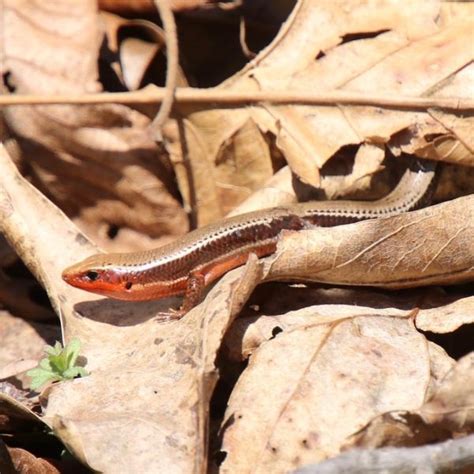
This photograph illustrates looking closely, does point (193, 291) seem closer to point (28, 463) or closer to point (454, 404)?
point (28, 463)

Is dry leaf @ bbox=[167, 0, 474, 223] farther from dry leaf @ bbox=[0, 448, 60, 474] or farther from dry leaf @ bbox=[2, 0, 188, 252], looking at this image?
dry leaf @ bbox=[0, 448, 60, 474]

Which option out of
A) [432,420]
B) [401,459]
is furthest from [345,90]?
[401,459]

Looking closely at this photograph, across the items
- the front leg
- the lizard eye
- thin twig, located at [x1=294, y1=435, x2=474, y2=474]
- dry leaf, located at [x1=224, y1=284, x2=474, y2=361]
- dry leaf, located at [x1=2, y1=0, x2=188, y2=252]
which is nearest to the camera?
thin twig, located at [x1=294, y1=435, x2=474, y2=474]

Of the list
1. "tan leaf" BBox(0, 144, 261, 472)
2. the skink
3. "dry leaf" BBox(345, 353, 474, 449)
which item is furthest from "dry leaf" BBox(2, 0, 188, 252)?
"dry leaf" BBox(345, 353, 474, 449)

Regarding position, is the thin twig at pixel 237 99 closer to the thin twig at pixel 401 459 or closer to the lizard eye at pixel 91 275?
the lizard eye at pixel 91 275

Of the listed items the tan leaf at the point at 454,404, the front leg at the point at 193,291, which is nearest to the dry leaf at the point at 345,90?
the front leg at the point at 193,291

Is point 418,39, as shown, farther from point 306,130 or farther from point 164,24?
point 164,24

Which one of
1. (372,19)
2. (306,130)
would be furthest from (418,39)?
(306,130)
